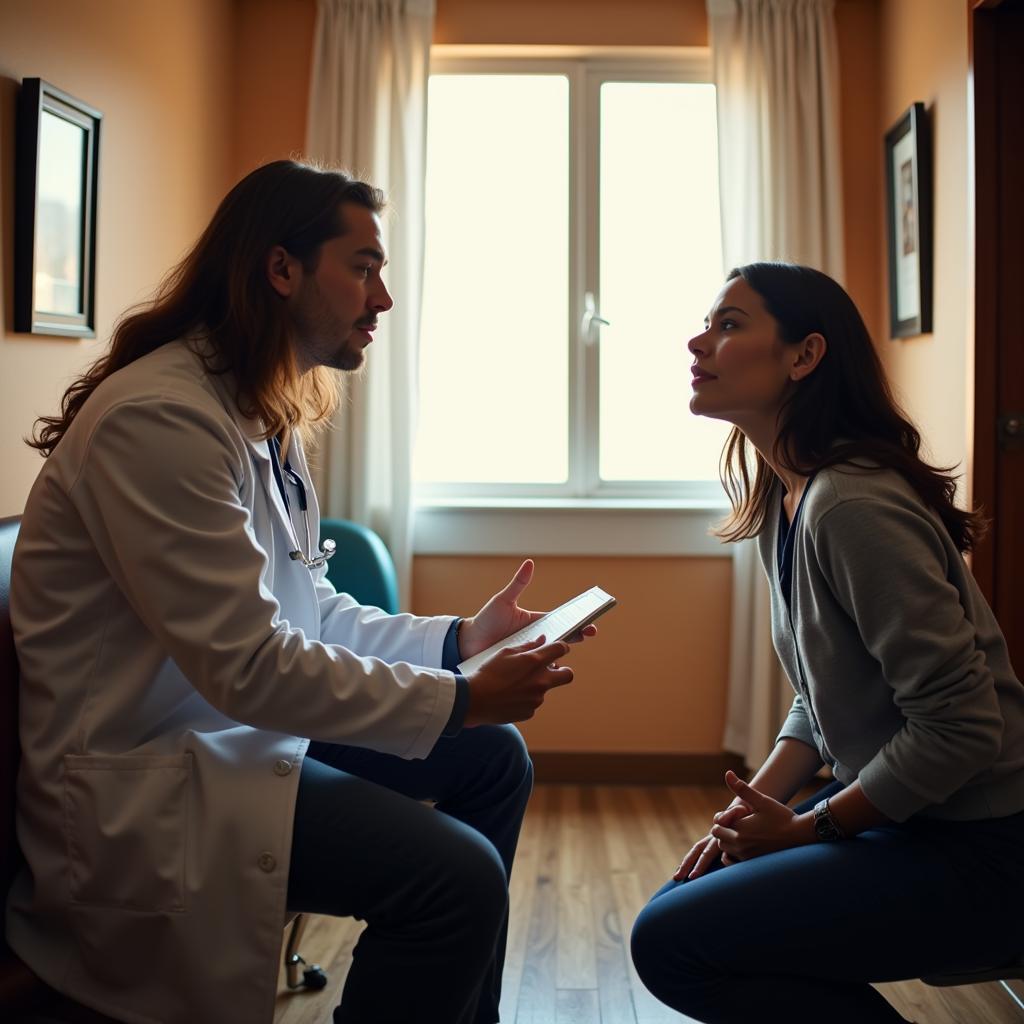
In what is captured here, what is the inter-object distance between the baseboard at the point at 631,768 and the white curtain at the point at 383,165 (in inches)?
28.9

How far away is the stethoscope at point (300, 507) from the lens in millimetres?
1697

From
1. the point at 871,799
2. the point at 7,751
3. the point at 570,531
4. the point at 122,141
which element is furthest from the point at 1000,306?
the point at 7,751

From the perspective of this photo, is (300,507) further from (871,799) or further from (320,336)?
(871,799)

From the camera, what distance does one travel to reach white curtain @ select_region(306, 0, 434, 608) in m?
3.61

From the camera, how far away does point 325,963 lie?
7.84ft

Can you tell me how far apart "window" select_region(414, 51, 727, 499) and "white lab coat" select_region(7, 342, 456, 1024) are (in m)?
2.43

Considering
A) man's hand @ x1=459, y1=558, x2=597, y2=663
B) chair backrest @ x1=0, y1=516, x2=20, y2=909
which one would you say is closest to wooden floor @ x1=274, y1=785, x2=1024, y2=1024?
man's hand @ x1=459, y1=558, x2=597, y2=663

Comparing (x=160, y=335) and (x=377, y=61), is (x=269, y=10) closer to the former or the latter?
(x=377, y=61)

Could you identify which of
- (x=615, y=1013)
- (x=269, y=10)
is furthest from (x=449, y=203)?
(x=615, y=1013)

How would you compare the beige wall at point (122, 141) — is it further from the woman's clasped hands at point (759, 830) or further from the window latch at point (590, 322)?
the woman's clasped hands at point (759, 830)

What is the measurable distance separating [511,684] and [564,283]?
2.59 m

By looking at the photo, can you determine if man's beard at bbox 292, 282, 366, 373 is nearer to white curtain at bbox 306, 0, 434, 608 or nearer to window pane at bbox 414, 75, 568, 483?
white curtain at bbox 306, 0, 434, 608

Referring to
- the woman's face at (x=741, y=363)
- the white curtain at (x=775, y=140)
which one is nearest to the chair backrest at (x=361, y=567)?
the white curtain at (x=775, y=140)

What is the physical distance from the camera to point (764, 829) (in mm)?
1478
